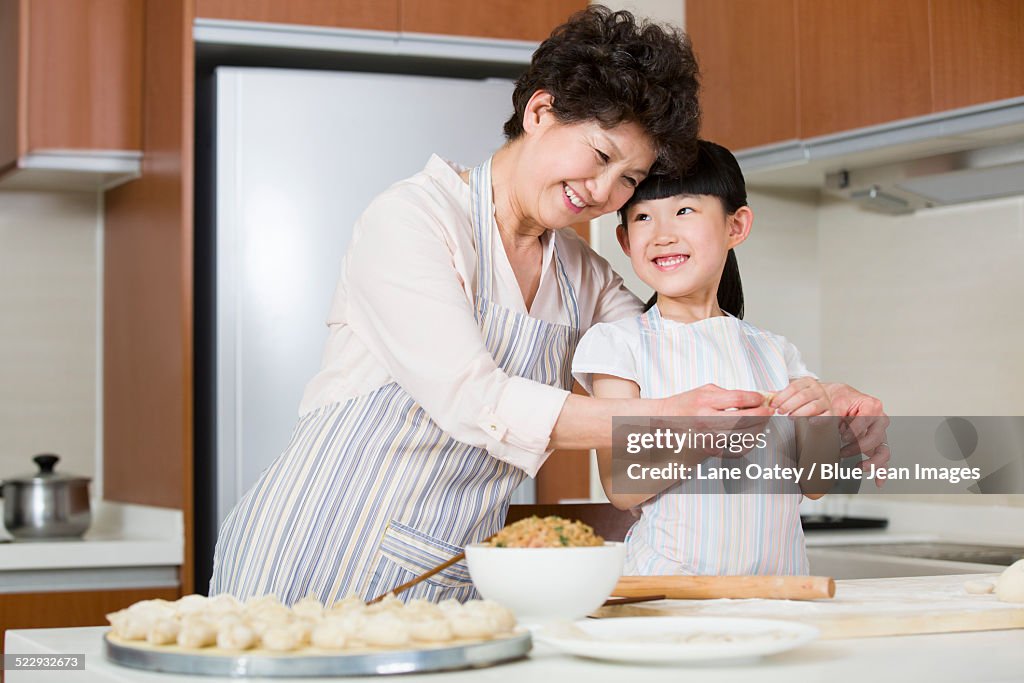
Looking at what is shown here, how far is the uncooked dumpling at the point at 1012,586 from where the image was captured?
1.11 meters

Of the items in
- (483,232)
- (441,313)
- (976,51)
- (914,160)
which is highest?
(976,51)

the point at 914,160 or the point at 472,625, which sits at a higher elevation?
the point at 914,160

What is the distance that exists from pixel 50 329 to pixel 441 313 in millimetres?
1895

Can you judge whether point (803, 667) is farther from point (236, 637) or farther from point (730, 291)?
point (730, 291)

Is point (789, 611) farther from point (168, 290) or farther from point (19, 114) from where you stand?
point (19, 114)

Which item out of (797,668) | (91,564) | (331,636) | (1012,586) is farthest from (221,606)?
(91,564)

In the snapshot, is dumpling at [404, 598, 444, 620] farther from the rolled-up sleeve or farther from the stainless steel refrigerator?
the stainless steel refrigerator

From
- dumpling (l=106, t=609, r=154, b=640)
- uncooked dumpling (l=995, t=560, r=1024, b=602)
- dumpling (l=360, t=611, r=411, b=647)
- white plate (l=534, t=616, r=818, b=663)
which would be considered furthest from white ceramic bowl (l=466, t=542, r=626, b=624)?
uncooked dumpling (l=995, t=560, r=1024, b=602)

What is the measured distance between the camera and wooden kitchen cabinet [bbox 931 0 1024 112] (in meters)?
2.14

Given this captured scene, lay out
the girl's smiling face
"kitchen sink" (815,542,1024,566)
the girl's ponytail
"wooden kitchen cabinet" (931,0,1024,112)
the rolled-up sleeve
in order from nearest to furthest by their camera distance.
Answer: the rolled-up sleeve
the girl's smiling face
the girl's ponytail
"wooden kitchen cabinet" (931,0,1024,112)
"kitchen sink" (815,542,1024,566)

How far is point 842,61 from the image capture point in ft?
8.14

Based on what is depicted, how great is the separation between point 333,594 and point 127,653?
2.01ft

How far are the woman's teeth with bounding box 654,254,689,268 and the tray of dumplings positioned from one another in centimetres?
66

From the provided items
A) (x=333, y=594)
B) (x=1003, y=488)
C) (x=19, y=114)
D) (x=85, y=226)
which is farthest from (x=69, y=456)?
(x=1003, y=488)
